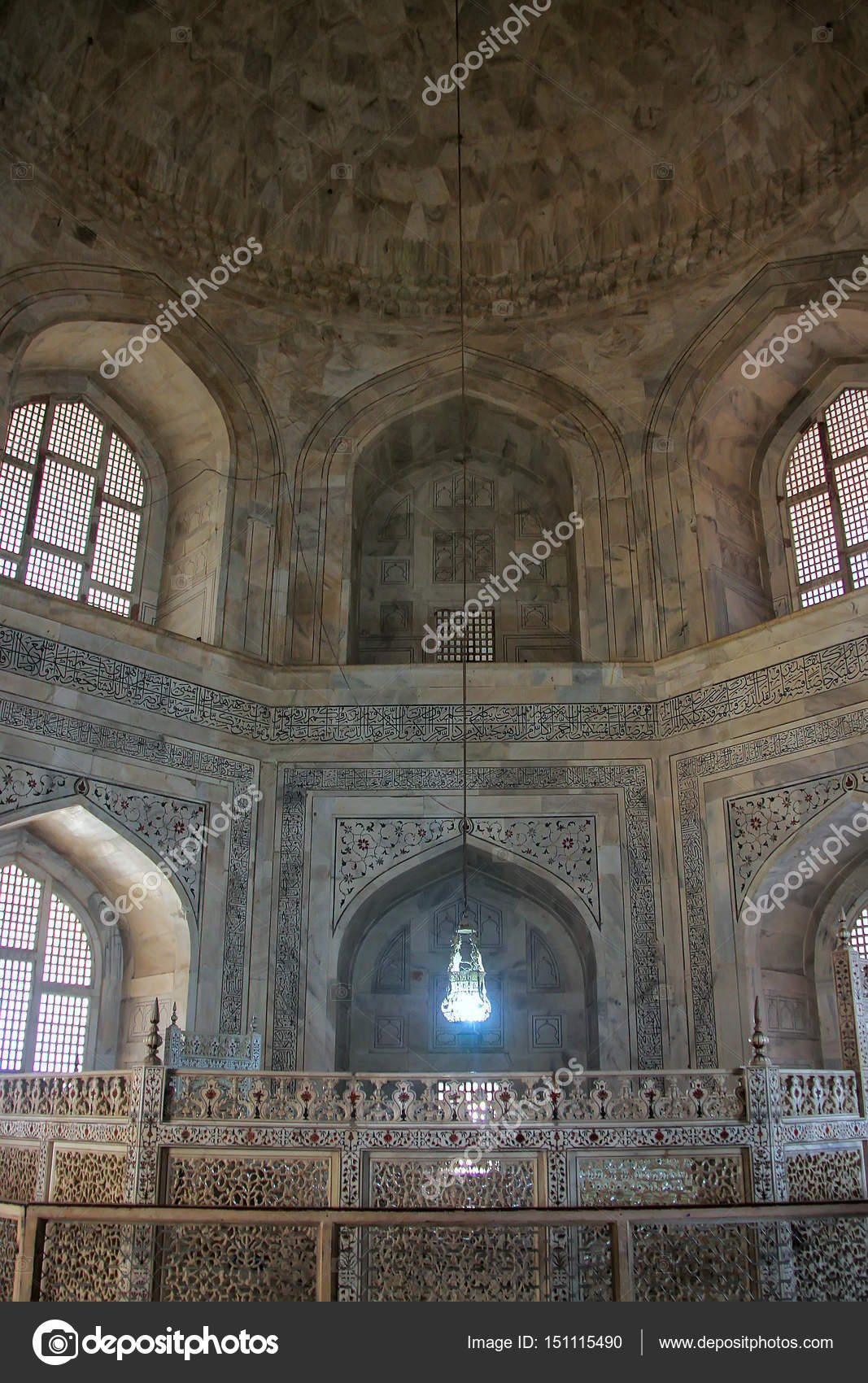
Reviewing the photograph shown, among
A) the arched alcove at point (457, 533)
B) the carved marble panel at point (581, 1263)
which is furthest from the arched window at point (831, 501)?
the carved marble panel at point (581, 1263)

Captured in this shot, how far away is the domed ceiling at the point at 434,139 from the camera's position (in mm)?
9016

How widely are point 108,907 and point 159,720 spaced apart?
4.85ft

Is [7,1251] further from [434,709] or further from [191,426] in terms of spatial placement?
A: [191,426]

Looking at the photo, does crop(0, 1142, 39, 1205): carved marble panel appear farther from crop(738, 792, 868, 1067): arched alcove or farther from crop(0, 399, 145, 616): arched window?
Answer: crop(738, 792, 868, 1067): arched alcove

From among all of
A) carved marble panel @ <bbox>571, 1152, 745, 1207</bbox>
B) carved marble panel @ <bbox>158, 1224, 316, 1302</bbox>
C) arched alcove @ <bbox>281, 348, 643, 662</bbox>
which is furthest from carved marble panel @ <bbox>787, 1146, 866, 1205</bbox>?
arched alcove @ <bbox>281, 348, 643, 662</bbox>

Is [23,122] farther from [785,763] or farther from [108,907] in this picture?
[785,763]

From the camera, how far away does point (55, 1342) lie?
11.5ft

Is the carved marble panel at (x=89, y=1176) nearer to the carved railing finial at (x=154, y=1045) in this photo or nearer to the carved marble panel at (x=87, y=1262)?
the carved railing finial at (x=154, y=1045)

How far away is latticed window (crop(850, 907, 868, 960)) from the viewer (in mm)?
8320

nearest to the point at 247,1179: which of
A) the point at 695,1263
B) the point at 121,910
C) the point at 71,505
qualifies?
the point at 695,1263

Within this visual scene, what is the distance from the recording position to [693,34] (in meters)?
9.37

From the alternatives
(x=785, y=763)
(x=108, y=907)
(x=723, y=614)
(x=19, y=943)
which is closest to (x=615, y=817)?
(x=785, y=763)

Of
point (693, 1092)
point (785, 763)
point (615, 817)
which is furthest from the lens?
point (615, 817)

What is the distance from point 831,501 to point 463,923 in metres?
4.90
